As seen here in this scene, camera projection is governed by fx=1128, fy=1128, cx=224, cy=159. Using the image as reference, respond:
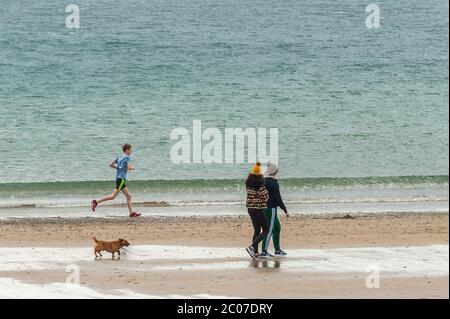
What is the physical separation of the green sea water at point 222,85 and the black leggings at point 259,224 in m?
15.6

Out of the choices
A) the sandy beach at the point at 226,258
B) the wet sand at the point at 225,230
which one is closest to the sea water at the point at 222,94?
the wet sand at the point at 225,230

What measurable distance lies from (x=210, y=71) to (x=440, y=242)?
147 feet

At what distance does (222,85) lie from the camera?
191 ft

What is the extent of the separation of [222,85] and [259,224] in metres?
42.4

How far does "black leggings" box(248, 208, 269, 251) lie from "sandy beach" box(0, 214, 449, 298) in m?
0.36

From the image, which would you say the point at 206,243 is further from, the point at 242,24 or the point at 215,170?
the point at 242,24

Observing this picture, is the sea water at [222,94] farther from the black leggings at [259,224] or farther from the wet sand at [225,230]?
the black leggings at [259,224]

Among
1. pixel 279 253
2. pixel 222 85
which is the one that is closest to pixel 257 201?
pixel 279 253

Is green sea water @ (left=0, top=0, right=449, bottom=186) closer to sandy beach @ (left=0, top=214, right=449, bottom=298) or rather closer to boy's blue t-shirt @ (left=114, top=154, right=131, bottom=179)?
boy's blue t-shirt @ (left=114, top=154, right=131, bottom=179)

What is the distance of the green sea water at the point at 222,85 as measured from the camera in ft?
129

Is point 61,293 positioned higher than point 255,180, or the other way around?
point 255,180

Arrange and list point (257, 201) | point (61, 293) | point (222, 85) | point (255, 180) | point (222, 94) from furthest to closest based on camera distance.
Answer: point (222, 85)
point (222, 94)
point (257, 201)
point (255, 180)
point (61, 293)

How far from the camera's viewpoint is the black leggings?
1603cm

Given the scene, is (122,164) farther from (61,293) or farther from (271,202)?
(61,293)
